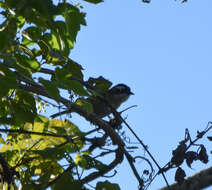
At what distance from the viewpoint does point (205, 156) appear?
2.69 meters

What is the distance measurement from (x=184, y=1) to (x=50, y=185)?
202 centimetres

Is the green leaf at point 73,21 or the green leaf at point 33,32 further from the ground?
the green leaf at point 33,32

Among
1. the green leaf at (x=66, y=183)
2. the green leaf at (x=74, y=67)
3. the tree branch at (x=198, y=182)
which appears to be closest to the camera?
the green leaf at (x=66, y=183)

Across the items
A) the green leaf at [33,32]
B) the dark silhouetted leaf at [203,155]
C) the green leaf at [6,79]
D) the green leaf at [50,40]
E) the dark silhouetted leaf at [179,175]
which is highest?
the green leaf at [33,32]

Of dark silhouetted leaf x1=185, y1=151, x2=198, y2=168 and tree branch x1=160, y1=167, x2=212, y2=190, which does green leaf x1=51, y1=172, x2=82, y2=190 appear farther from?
tree branch x1=160, y1=167, x2=212, y2=190

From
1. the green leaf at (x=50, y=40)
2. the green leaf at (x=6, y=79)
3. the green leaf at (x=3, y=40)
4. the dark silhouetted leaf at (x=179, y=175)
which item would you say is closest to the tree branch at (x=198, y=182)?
the dark silhouetted leaf at (x=179, y=175)

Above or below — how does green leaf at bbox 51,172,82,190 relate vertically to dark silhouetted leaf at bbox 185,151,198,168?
below

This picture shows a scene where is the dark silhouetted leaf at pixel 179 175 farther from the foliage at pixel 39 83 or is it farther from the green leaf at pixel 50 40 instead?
the green leaf at pixel 50 40

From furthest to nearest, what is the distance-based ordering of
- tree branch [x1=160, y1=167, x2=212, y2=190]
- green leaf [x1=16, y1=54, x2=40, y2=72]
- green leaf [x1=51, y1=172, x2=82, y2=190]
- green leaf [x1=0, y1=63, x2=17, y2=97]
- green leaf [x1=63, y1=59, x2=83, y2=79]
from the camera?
tree branch [x1=160, y1=167, x2=212, y2=190]
green leaf [x1=63, y1=59, x2=83, y2=79]
green leaf [x1=51, y1=172, x2=82, y2=190]
green leaf [x1=16, y1=54, x2=40, y2=72]
green leaf [x1=0, y1=63, x2=17, y2=97]

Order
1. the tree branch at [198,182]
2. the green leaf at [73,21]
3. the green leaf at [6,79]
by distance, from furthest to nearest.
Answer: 1. the tree branch at [198,182]
2. the green leaf at [73,21]
3. the green leaf at [6,79]

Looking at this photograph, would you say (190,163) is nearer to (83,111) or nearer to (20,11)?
(83,111)

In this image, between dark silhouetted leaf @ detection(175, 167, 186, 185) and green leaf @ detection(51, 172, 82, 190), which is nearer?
green leaf @ detection(51, 172, 82, 190)

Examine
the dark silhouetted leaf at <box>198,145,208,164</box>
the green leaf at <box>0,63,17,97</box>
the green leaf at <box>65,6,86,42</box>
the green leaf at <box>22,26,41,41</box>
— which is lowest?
the dark silhouetted leaf at <box>198,145,208,164</box>

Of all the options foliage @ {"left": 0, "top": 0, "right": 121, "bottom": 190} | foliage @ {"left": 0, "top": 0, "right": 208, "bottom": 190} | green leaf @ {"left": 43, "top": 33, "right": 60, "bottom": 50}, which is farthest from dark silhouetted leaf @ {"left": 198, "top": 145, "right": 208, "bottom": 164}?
green leaf @ {"left": 43, "top": 33, "right": 60, "bottom": 50}
